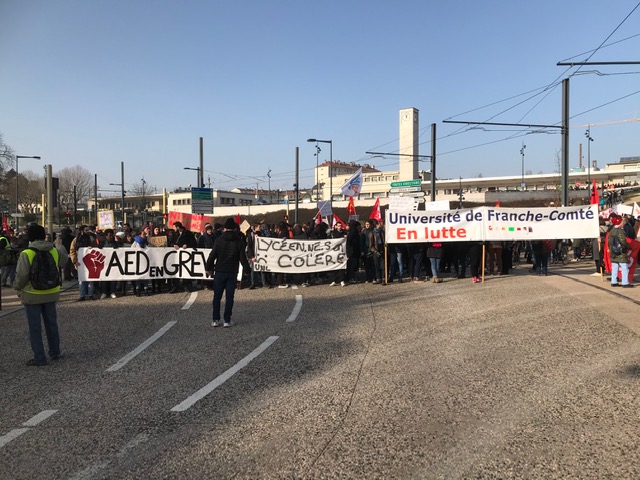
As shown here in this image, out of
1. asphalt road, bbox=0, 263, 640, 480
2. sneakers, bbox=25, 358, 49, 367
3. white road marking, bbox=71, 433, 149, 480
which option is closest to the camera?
white road marking, bbox=71, 433, 149, 480

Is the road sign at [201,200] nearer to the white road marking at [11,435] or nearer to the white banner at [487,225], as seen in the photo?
the white banner at [487,225]

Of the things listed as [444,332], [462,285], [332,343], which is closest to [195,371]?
[332,343]

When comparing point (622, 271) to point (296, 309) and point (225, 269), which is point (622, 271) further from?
point (225, 269)

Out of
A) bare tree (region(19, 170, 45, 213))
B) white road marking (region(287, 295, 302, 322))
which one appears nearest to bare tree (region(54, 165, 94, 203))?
bare tree (region(19, 170, 45, 213))

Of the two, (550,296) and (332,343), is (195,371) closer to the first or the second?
(332,343)

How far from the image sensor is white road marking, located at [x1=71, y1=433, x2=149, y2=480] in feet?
12.2

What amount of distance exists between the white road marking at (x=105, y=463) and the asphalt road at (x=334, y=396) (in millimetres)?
16

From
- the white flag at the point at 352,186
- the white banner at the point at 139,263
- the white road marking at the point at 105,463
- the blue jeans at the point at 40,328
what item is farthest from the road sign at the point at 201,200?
the white road marking at the point at 105,463

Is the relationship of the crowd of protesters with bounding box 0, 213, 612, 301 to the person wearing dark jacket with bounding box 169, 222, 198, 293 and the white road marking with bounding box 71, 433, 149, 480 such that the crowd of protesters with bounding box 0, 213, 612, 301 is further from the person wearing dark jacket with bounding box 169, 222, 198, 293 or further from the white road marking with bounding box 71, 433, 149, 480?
the white road marking with bounding box 71, 433, 149, 480

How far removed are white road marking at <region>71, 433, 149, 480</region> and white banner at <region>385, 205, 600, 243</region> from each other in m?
11.1

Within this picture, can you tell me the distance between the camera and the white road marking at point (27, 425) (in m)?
4.41

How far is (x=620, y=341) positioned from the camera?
7.46 meters

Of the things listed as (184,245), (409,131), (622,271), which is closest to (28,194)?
(409,131)

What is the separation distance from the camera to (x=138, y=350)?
299 inches
